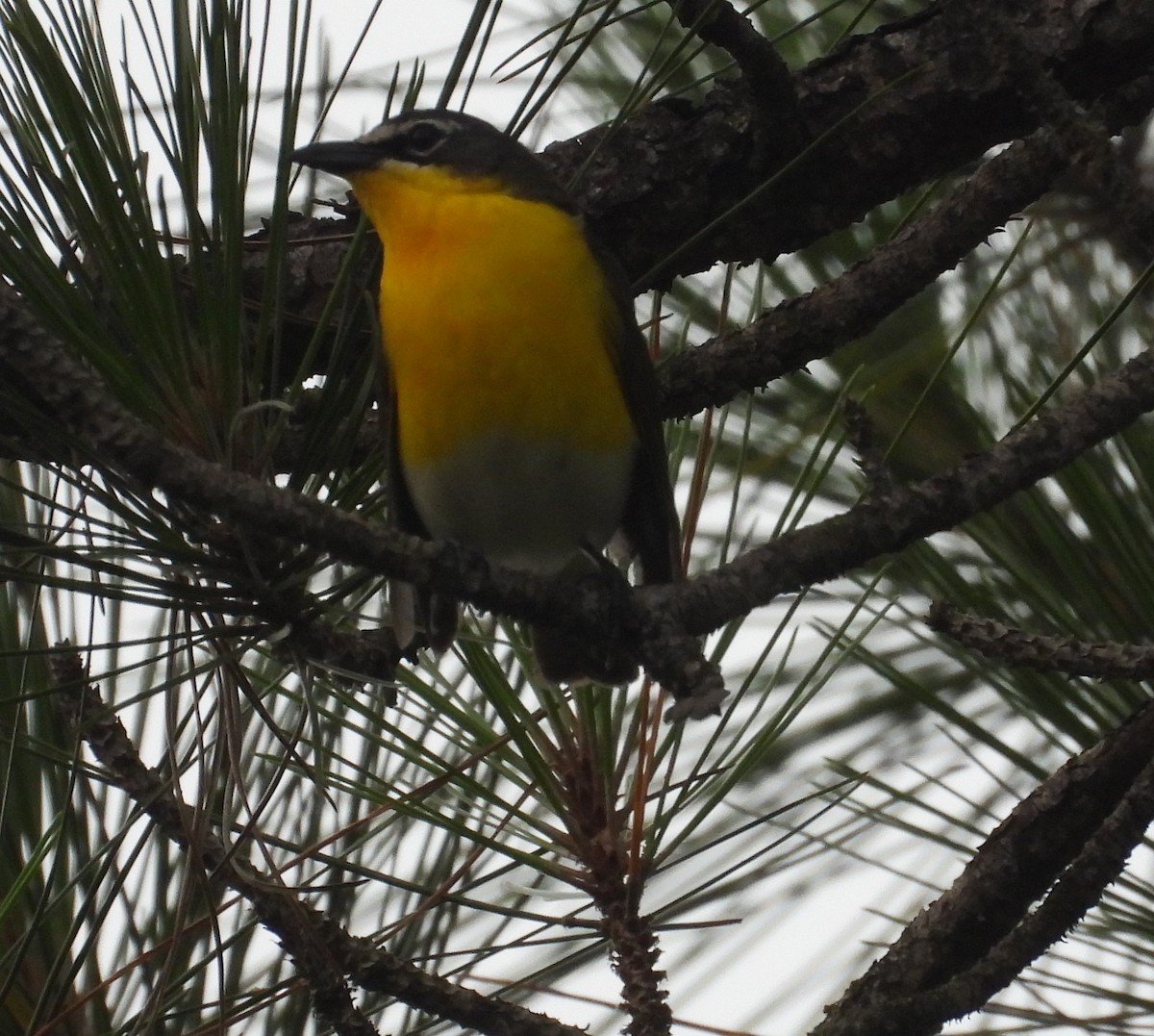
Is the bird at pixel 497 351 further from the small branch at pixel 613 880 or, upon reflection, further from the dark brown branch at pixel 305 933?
the dark brown branch at pixel 305 933

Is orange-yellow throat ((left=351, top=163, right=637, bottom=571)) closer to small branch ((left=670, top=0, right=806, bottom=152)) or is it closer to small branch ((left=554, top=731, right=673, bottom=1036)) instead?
small branch ((left=670, top=0, right=806, bottom=152))

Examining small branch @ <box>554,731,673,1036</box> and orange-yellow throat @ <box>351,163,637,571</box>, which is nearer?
small branch @ <box>554,731,673,1036</box>

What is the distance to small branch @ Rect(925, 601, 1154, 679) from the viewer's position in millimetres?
1947

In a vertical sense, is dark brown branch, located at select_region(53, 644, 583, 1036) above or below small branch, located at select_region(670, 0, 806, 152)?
below

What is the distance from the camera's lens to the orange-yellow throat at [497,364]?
9.12 feet

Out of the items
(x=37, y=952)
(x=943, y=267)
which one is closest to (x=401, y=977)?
(x=37, y=952)

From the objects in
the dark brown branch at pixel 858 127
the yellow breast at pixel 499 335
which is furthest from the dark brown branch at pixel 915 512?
the yellow breast at pixel 499 335

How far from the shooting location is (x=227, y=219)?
190cm

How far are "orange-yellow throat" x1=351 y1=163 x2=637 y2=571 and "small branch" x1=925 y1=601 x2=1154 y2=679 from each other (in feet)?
3.41

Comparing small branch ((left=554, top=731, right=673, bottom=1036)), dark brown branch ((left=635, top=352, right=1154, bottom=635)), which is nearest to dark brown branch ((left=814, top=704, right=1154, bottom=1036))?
small branch ((left=554, top=731, right=673, bottom=1036))

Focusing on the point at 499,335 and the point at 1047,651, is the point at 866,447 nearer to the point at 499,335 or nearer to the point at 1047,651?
the point at 1047,651

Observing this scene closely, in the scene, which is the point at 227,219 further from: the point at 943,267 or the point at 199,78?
Answer: the point at 943,267

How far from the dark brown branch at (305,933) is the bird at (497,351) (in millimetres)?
614

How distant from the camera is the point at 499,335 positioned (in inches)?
109
